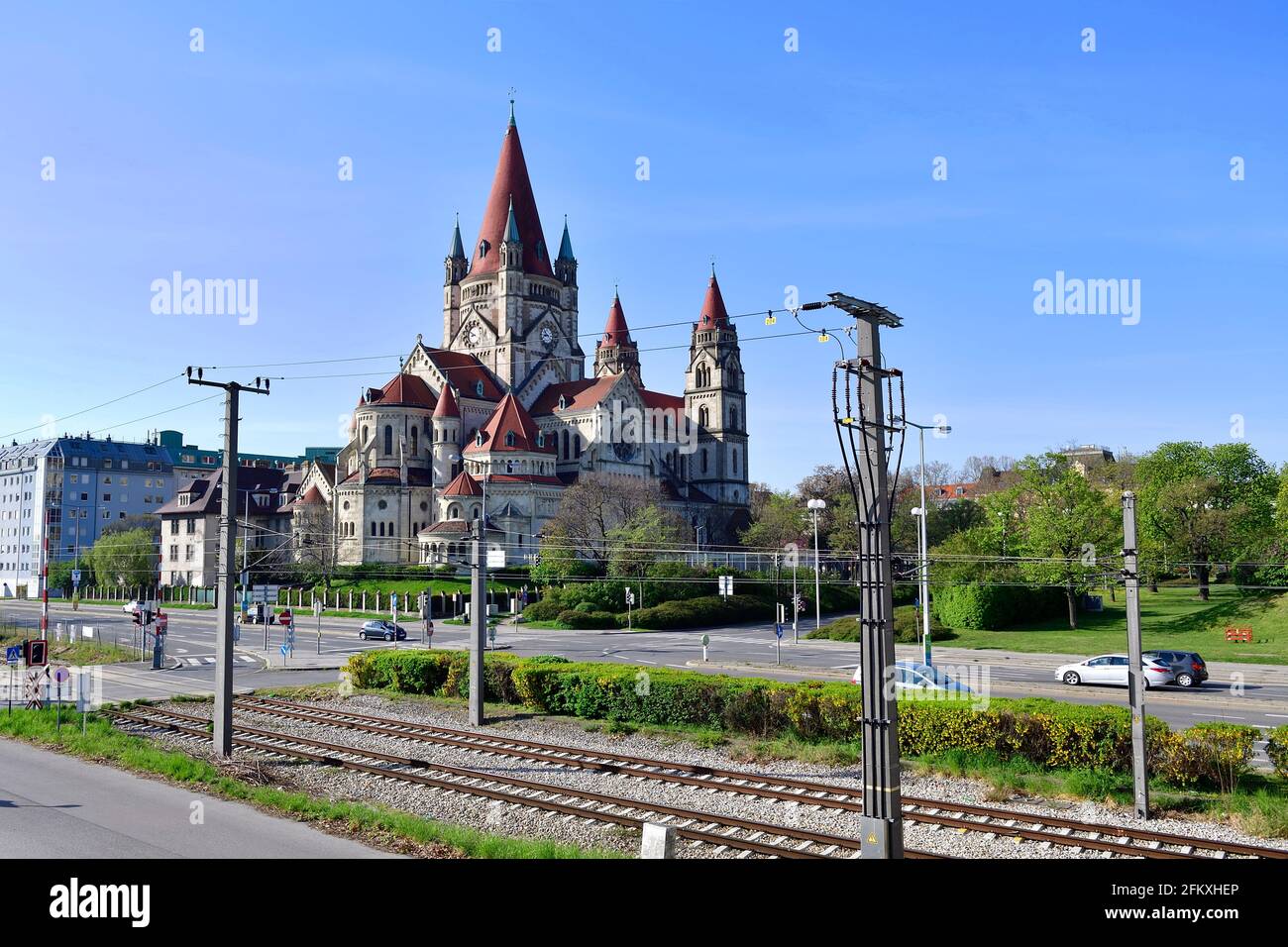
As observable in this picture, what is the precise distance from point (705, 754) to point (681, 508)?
80191mm

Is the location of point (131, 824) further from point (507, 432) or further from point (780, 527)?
point (780, 527)

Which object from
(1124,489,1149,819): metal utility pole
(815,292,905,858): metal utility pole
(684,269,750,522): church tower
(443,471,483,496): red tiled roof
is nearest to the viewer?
(815,292,905,858): metal utility pole

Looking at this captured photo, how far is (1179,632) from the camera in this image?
47750 mm

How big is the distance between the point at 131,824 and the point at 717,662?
28.7 metres

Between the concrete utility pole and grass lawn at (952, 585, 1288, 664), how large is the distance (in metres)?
35.2

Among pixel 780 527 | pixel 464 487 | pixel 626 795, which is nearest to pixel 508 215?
pixel 464 487

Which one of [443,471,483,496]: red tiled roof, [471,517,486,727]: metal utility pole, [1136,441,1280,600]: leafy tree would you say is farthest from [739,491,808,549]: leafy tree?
[471,517,486,727]: metal utility pole

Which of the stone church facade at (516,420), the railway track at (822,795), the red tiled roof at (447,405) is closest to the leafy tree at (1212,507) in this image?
the stone church facade at (516,420)

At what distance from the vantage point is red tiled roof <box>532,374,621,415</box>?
96688mm

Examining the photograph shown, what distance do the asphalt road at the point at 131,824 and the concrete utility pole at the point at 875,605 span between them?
22.4 ft

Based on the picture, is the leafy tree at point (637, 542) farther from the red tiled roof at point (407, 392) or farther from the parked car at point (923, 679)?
the parked car at point (923, 679)

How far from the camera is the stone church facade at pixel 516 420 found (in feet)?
282

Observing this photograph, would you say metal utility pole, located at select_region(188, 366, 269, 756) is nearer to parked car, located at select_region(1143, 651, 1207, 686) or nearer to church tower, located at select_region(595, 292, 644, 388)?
parked car, located at select_region(1143, 651, 1207, 686)
